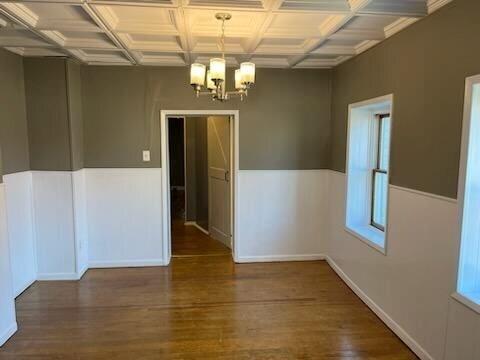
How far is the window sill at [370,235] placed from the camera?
3.25 m

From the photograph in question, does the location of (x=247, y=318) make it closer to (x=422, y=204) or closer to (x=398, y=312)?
(x=398, y=312)

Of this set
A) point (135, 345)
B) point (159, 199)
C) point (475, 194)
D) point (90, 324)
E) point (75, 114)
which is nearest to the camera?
point (475, 194)

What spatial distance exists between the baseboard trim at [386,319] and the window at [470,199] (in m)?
0.68

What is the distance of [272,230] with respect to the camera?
461cm

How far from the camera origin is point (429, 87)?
2523 millimetres

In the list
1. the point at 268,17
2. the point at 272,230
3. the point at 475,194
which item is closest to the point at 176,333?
the point at 272,230

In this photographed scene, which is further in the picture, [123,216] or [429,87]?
[123,216]

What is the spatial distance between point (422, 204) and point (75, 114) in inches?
142

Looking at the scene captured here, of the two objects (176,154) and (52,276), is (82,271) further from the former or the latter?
(176,154)

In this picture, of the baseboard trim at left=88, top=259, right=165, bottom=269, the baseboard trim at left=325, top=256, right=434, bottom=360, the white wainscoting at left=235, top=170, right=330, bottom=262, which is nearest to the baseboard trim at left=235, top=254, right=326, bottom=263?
the white wainscoting at left=235, top=170, right=330, bottom=262

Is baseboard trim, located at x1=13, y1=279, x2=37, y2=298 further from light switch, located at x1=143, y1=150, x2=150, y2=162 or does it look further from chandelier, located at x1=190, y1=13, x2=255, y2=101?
chandelier, located at x1=190, y1=13, x2=255, y2=101

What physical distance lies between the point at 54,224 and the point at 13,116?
1.23 m

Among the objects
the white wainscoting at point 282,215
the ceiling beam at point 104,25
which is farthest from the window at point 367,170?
the ceiling beam at point 104,25

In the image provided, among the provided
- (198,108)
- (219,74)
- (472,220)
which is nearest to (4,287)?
(219,74)
